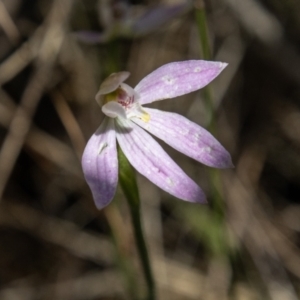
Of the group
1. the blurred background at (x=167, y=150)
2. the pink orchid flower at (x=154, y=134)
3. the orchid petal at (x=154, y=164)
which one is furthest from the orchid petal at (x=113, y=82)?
the blurred background at (x=167, y=150)

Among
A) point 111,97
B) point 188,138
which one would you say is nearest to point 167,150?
point 111,97

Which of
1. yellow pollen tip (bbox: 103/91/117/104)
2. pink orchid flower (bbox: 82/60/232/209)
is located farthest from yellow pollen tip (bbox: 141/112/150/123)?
yellow pollen tip (bbox: 103/91/117/104)

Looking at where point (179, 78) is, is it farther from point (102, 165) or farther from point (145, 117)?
point (102, 165)

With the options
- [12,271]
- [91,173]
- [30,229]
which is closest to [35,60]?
[30,229]

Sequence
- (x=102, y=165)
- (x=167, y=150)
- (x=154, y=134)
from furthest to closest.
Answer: (x=167, y=150), (x=154, y=134), (x=102, y=165)

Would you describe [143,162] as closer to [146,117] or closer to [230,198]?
[146,117]

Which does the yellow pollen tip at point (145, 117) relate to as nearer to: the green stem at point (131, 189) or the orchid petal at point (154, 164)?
the orchid petal at point (154, 164)
